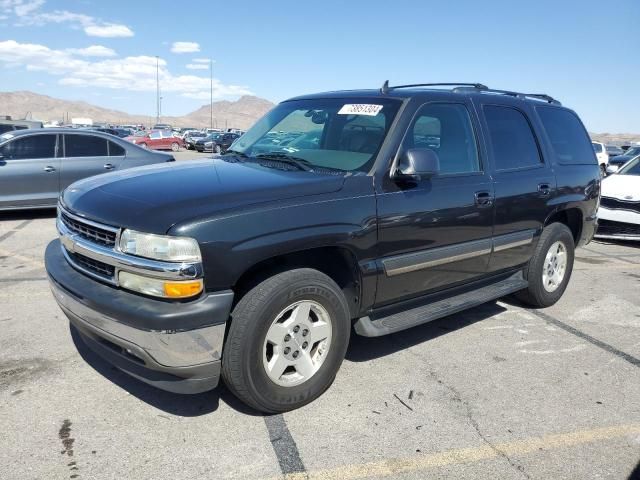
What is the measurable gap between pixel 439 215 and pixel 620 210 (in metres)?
6.36

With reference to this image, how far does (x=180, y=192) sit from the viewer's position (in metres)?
3.04

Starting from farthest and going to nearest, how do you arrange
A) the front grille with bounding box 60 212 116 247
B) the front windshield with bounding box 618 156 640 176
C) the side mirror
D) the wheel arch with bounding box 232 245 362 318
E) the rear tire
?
the front windshield with bounding box 618 156 640 176, the rear tire, the side mirror, the wheel arch with bounding box 232 245 362 318, the front grille with bounding box 60 212 116 247

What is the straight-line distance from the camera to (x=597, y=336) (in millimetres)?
4742

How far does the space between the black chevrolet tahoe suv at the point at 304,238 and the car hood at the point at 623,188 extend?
456cm

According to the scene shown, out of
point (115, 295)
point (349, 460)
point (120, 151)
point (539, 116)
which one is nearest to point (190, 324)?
point (115, 295)

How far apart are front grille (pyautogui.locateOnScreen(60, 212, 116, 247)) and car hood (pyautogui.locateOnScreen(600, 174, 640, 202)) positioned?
7861 millimetres

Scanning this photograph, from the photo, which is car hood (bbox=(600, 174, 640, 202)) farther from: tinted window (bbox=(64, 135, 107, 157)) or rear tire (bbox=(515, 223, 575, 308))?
tinted window (bbox=(64, 135, 107, 157))

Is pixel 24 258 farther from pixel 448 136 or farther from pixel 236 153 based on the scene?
pixel 448 136

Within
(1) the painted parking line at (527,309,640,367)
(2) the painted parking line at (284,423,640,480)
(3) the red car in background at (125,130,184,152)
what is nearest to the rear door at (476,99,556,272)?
(1) the painted parking line at (527,309,640,367)

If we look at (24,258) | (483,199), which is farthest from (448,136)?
(24,258)

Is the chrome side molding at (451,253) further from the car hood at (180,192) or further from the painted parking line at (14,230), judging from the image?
the painted parking line at (14,230)

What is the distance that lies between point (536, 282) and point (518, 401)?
191cm

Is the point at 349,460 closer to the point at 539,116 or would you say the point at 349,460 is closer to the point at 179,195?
the point at 179,195

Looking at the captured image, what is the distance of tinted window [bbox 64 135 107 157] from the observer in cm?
945
